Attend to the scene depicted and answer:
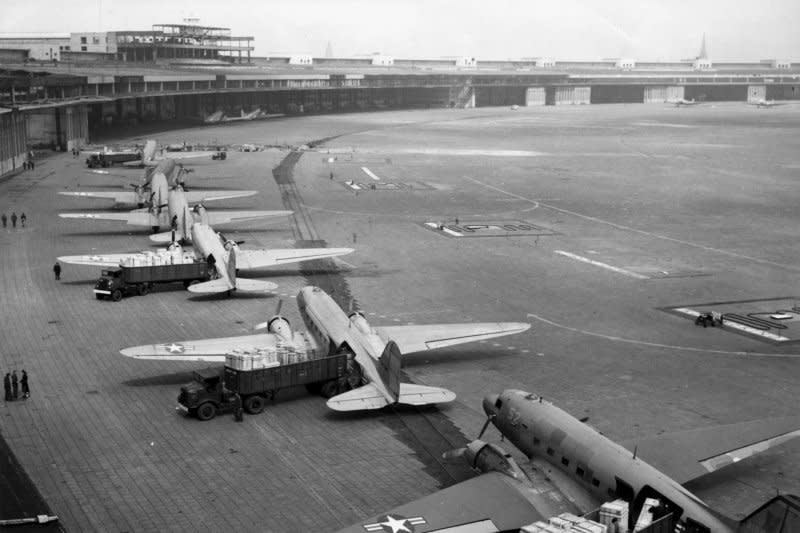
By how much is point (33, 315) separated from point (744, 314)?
159 feet

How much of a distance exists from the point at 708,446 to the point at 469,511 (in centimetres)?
1087

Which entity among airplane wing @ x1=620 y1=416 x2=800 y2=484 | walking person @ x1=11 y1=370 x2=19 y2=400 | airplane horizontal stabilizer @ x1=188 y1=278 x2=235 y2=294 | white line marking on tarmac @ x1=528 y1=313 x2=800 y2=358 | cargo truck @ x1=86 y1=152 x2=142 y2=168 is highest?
cargo truck @ x1=86 y1=152 x2=142 y2=168

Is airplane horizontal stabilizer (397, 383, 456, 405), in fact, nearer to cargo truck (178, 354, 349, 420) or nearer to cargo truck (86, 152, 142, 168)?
cargo truck (178, 354, 349, 420)

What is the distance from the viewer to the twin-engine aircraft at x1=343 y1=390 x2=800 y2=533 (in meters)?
33.4

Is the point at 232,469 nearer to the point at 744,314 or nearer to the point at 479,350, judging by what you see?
the point at 479,350

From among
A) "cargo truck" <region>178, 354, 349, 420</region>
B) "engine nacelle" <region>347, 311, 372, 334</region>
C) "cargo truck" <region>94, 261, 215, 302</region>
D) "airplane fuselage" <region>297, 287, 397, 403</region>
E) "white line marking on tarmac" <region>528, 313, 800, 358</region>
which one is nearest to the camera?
"cargo truck" <region>178, 354, 349, 420</region>

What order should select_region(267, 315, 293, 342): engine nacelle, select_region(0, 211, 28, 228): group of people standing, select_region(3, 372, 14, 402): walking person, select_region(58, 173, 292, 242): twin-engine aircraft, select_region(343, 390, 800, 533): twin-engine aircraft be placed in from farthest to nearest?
select_region(0, 211, 28, 228): group of people standing < select_region(58, 173, 292, 242): twin-engine aircraft < select_region(267, 315, 293, 342): engine nacelle < select_region(3, 372, 14, 402): walking person < select_region(343, 390, 800, 533): twin-engine aircraft

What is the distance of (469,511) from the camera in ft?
114

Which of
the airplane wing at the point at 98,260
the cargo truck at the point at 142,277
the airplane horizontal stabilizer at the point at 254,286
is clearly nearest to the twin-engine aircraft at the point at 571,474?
the airplane horizontal stabilizer at the point at 254,286

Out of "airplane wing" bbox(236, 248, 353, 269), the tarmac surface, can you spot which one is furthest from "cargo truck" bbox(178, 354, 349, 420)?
"airplane wing" bbox(236, 248, 353, 269)

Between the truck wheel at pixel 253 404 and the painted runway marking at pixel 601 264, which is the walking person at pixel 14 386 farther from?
the painted runway marking at pixel 601 264

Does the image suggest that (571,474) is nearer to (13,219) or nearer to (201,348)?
(201,348)

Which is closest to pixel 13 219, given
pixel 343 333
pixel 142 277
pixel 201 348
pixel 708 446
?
pixel 142 277

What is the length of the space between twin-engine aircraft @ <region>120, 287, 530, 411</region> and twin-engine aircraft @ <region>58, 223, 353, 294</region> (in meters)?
11.1
